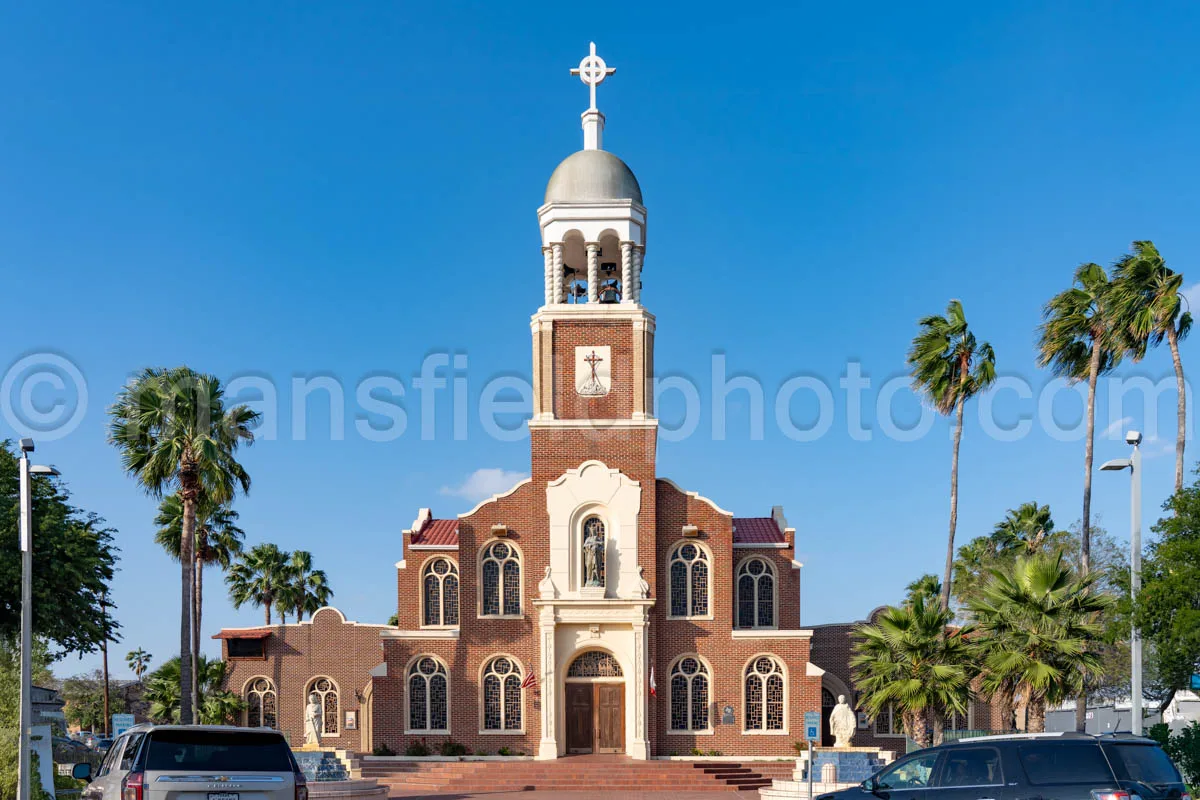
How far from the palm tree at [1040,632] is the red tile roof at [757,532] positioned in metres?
13.2

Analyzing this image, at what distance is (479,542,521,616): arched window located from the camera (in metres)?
41.4

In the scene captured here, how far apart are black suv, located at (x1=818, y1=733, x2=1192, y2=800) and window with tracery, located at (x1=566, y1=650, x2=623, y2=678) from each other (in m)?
23.9

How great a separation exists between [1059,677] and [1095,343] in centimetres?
1849

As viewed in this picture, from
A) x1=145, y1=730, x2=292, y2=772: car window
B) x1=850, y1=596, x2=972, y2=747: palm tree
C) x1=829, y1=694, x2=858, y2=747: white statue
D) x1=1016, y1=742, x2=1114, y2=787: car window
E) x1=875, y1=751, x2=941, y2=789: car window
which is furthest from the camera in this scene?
x1=829, y1=694, x2=858, y2=747: white statue

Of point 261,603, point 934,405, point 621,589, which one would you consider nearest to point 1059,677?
point 621,589

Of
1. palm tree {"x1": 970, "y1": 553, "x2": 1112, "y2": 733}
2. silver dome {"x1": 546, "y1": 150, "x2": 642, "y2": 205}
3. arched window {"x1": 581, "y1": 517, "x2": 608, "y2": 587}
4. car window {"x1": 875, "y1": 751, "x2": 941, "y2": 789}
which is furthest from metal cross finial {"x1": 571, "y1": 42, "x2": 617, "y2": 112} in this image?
car window {"x1": 875, "y1": 751, "x2": 941, "y2": 789}

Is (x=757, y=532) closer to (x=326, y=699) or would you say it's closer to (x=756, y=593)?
(x=756, y=593)

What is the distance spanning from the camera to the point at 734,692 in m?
40.6

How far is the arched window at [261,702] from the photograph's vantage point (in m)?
47.8

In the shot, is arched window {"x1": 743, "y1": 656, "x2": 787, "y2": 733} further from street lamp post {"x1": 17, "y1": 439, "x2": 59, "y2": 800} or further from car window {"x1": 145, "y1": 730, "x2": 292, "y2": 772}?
car window {"x1": 145, "y1": 730, "x2": 292, "y2": 772}

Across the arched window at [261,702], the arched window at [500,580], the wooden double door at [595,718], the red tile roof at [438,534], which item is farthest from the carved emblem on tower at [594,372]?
the arched window at [261,702]

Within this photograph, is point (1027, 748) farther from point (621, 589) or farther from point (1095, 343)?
point (1095, 343)

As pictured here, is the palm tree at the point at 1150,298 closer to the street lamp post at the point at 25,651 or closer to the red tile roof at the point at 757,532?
the red tile roof at the point at 757,532

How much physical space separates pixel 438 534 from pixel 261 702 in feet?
34.6
